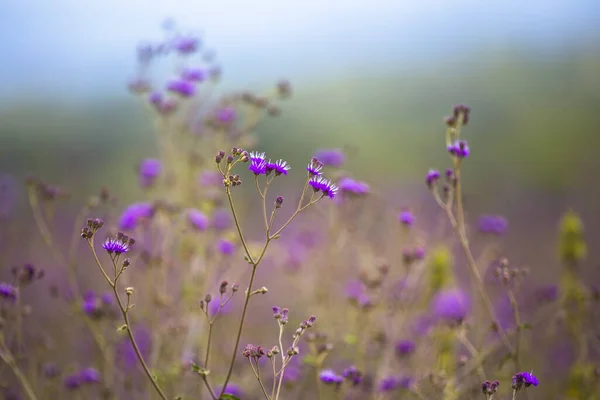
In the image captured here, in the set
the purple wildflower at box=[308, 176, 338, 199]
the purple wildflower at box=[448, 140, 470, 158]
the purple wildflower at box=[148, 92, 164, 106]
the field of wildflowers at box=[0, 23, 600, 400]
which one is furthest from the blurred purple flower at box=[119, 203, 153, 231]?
the purple wildflower at box=[448, 140, 470, 158]

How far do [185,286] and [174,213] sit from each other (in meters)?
0.69

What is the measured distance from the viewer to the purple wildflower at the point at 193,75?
505 cm

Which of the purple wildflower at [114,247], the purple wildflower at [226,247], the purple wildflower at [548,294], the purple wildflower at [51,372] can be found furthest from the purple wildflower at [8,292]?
the purple wildflower at [548,294]

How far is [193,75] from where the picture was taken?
505 centimetres

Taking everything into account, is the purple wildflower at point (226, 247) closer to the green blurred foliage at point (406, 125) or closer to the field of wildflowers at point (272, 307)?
the field of wildflowers at point (272, 307)

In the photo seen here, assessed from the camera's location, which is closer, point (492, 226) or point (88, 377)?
point (88, 377)

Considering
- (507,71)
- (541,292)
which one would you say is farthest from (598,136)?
(541,292)

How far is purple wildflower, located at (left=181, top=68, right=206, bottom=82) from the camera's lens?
505cm

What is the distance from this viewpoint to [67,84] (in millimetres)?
16453

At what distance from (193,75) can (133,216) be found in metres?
1.46

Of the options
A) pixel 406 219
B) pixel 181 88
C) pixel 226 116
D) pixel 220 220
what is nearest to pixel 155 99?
pixel 181 88

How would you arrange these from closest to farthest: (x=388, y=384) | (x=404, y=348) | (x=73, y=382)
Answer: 1. (x=388, y=384)
2. (x=73, y=382)
3. (x=404, y=348)

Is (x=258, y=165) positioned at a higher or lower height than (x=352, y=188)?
lower

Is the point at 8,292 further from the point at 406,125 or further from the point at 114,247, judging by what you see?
the point at 406,125
